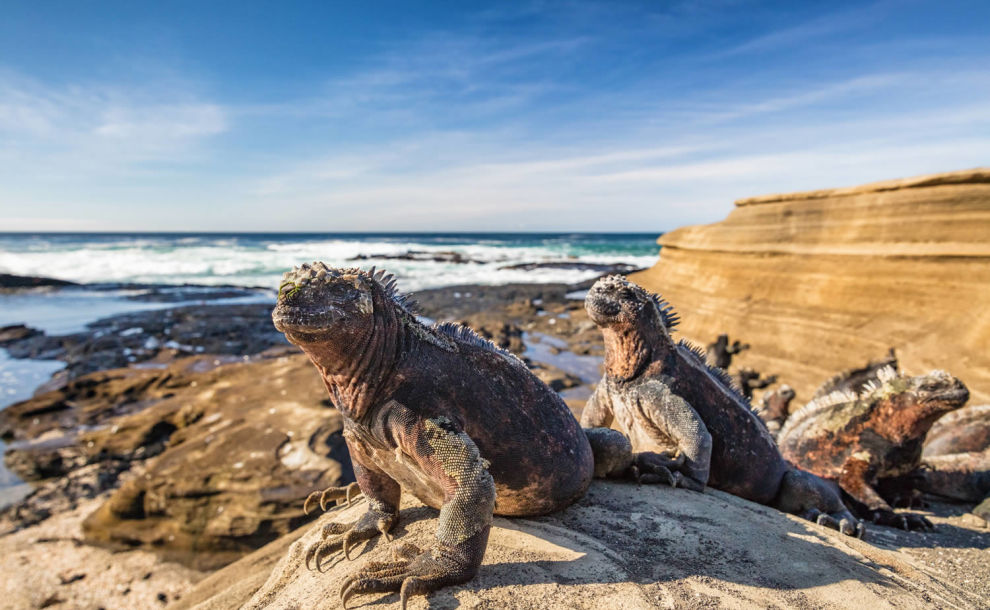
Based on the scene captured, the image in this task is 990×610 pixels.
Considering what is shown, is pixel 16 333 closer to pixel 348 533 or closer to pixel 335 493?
pixel 335 493

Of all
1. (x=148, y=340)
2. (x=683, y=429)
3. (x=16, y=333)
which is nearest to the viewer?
(x=683, y=429)

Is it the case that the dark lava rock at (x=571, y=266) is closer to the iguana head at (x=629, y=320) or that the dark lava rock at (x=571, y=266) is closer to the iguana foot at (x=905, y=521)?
the iguana foot at (x=905, y=521)

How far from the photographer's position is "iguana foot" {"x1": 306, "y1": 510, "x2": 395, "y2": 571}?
8.59ft

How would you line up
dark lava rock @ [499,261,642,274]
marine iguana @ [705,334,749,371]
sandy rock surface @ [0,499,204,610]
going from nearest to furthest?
sandy rock surface @ [0,499,204,610], marine iguana @ [705,334,749,371], dark lava rock @ [499,261,642,274]

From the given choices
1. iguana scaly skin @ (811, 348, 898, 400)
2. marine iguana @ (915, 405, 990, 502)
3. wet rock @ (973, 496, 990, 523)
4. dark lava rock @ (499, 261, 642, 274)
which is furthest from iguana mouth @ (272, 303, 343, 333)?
dark lava rock @ (499, 261, 642, 274)

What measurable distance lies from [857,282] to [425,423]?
1045cm

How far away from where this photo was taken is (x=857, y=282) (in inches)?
391

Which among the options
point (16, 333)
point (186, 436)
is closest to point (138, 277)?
point (16, 333)

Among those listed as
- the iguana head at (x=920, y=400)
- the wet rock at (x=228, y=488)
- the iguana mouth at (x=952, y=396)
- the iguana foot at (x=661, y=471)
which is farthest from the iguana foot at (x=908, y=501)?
the wet rock at (x=228, y=488)

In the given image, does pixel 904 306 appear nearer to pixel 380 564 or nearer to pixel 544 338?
pixel 544 338

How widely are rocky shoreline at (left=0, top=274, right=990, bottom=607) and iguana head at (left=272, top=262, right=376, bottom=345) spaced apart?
66cm

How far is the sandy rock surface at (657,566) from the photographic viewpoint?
2129 mm

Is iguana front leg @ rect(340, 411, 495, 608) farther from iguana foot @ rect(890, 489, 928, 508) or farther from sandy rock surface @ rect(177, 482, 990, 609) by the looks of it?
iguana foot @ rect(890, 489, 928, 508)

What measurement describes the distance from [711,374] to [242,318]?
18.8 metres
